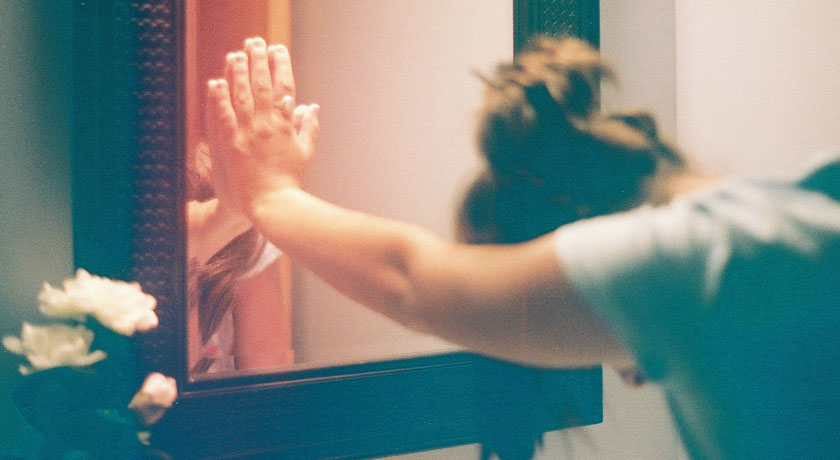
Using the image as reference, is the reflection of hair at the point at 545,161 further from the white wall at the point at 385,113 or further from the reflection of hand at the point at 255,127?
the reflection of hand at the point at 255,127

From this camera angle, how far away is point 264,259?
58cm

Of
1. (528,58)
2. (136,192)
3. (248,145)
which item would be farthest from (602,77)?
(136,192)

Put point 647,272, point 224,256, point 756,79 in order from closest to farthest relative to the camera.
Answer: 1. point 647,272
2. point 224,256
3. point 756,79

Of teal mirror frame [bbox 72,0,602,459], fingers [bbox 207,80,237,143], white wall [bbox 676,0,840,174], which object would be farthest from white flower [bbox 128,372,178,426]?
white wall [bbox 676,0,840,174]

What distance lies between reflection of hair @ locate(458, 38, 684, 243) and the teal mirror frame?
0.18m

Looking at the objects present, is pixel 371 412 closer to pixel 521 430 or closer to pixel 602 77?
pixel 521 430

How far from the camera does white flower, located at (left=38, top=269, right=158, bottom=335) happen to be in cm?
49

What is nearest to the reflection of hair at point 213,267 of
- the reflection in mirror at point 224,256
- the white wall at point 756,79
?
the reflection in mirror at point 224,256

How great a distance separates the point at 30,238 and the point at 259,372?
0.80 feet

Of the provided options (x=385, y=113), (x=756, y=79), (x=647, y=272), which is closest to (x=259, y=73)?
(x=385, y=113)

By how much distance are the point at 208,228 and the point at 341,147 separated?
160 millimetres

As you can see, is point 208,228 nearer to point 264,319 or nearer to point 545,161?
point 264,319

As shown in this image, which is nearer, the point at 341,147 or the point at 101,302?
the point at 101,302

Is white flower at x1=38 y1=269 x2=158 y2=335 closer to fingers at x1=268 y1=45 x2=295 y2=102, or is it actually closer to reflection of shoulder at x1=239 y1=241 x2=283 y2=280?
reflection of shoulder at x1=239 y1=241 x2=283 y2=280
